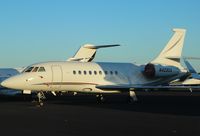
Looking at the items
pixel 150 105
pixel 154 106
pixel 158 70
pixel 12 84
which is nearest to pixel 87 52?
pixel 158 70

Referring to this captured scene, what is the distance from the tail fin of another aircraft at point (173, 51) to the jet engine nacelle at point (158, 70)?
613 mm

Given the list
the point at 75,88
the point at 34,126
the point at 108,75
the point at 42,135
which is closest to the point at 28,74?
the point at 75,88

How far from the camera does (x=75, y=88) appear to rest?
2591 centimetres

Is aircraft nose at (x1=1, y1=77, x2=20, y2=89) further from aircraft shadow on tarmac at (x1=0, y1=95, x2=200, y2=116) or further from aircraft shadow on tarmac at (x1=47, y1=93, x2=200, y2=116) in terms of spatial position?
aircraft shadow on tarmac at (x1=47, y1=93, x2=200, y2=116)

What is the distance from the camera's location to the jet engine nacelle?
2862 cm

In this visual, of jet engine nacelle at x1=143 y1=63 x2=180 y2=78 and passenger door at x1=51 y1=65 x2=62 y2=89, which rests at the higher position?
passenger door at x1=51 y1=65 x2=62 y2=89

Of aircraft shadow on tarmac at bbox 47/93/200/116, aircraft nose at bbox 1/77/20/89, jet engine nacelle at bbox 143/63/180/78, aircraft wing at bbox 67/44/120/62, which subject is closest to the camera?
aircraft shadow on tarmac at bbox 47/93/200/116

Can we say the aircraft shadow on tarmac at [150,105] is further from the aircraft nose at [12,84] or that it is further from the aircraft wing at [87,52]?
the aircraft wing at [87,52]

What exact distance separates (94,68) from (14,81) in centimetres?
581

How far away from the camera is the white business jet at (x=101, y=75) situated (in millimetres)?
24753

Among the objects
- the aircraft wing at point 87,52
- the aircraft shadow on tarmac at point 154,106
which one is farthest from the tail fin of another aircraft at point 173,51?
the aircraft wing at point 87,52

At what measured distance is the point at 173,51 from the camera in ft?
98.8

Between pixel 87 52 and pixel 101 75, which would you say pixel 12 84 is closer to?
pixel 101 75

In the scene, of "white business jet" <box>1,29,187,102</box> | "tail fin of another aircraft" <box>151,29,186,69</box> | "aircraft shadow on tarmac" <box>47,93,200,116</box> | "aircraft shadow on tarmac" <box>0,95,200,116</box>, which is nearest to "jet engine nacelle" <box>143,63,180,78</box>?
"white business jet" <box>1,29,187,102</box>
